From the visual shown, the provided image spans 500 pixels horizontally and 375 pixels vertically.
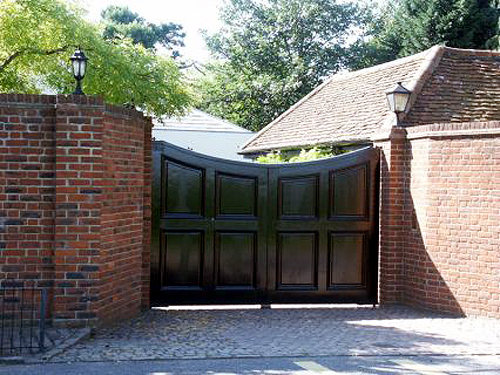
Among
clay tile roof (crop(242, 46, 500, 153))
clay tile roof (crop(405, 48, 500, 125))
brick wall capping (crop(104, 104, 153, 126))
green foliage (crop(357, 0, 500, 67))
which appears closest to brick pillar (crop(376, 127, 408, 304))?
clay tile roof (crop(242, 46, 500, 153))

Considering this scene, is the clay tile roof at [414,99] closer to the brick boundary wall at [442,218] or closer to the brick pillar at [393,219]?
the brick pillar at [393,219]

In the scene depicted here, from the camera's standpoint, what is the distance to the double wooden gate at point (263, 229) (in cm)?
992

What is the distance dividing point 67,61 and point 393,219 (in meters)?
10.4

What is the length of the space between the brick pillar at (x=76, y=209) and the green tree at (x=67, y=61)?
901 centimetres

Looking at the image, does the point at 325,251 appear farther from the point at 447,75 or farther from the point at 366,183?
the point at 447,75

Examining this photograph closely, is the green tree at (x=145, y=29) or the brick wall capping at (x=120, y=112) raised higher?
the green tree at (x=145, y=29)

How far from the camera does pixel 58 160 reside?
7.86 metres

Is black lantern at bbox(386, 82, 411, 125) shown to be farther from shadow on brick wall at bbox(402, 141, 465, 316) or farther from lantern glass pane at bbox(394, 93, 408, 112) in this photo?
shadow on brick wall at bbox(402, 141, 465, 316)

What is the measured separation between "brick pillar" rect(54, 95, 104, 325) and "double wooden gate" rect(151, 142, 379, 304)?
1.94 meters

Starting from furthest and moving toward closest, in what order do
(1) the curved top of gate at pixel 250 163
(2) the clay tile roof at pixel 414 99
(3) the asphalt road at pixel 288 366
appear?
(2) the clay tile roof at pixel 414 99 < (1) the curved top of gate at pixel 250 163 < (3) the asphalt road at pixel 288 366

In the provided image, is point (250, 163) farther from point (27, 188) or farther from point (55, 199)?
point (27, 188)

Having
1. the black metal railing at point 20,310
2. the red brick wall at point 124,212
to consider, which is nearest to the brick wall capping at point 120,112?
the red brick wall at point 124,212

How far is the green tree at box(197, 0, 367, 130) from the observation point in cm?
3998

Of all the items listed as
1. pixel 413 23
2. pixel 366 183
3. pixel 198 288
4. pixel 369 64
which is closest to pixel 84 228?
pixel 198 288
